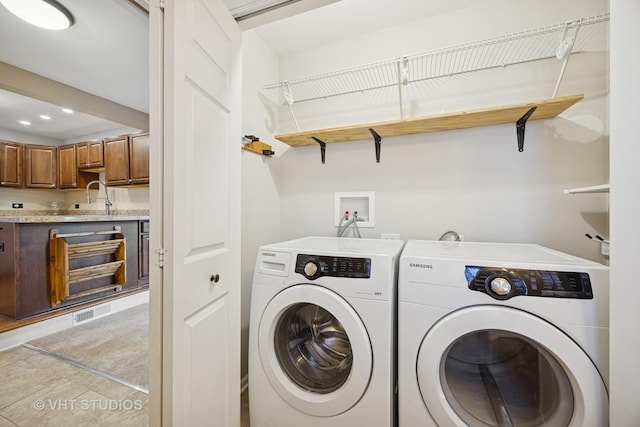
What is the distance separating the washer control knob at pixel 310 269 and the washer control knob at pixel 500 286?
0.68 meters

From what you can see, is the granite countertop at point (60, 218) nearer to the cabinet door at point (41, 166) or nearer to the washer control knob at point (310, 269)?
the cabinet door at point (41, 166)

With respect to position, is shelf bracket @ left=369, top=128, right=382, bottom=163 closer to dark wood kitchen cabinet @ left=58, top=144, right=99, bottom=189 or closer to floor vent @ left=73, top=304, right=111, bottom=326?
floor vent @ left=73, top=304, right=111, bottom=326

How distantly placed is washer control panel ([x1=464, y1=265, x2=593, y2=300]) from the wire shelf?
1.13 metres

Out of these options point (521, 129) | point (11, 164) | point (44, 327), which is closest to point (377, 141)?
point (521, 129)

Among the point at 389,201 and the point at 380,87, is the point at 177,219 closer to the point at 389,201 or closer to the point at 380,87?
the point at 389,201

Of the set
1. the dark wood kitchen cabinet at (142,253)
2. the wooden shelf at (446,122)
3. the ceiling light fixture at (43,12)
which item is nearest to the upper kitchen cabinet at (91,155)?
the dark wood kitchen cabinet at (142,253)

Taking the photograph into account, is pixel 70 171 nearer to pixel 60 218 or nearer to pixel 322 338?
pixel 60 218

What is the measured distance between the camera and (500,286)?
2.85 feet

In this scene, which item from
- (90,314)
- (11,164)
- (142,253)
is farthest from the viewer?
(11,164)

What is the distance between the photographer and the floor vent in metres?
2.50

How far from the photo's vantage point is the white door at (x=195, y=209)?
74 centimetres

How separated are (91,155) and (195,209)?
4184mm

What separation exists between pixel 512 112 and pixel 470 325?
113 centimetres

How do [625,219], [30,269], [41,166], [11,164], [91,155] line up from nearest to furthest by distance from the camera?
[625,219] < [30,269] < [91,155] < [11,164] < [41,166]
